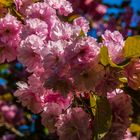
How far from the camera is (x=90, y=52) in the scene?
1771mm

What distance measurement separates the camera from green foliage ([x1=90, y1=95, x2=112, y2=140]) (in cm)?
184

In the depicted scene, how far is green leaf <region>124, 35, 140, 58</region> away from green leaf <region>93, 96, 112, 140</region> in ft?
0.65

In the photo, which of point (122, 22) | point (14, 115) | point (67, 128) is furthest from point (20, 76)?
point (67, 128)

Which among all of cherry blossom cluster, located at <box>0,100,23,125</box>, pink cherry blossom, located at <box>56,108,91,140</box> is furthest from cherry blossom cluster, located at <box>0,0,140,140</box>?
cherry blossom cluster, located at <box>0,100,23,125</box>

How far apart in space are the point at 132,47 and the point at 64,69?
0.27 meters

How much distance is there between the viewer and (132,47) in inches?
72.5

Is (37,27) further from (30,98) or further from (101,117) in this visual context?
(101,117)

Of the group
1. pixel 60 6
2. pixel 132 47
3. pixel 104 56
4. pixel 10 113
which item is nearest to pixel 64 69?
pixel 104 56

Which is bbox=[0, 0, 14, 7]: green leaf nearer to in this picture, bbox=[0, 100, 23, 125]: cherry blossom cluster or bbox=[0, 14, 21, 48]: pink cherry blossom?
bbox=[0, 14, 21, 48]: pink cherry blossom

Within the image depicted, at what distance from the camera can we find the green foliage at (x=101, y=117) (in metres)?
1.84

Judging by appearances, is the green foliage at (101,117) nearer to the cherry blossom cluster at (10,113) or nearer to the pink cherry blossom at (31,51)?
the pink cherry blossom at (31,51)

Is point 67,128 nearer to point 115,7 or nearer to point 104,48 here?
point 104,48

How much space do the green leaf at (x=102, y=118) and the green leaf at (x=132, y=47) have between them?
0.20m

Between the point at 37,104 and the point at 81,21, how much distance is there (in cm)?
38
